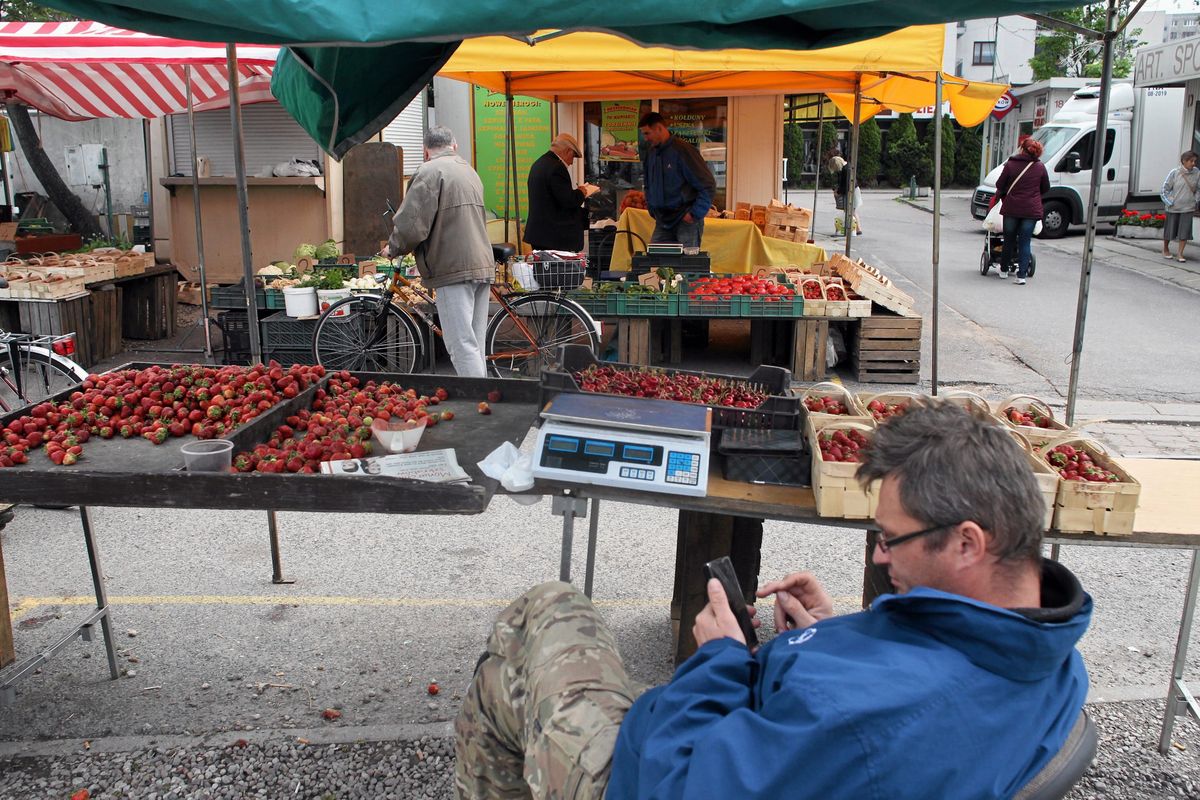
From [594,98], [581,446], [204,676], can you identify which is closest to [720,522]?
[581,446]

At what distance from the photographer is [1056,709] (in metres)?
1.78

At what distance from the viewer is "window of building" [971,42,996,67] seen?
49219 millimetres

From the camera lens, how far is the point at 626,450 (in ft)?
10.3

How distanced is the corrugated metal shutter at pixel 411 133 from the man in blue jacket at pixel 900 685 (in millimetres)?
14446

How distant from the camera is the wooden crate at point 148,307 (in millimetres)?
10922

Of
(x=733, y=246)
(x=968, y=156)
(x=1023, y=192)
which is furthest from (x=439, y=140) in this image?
(x=968, y=156)

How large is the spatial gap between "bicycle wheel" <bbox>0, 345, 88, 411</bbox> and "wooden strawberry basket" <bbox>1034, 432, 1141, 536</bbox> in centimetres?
589

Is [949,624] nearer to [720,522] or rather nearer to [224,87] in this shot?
[720,522]

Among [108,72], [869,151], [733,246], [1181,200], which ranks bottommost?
[733,246]

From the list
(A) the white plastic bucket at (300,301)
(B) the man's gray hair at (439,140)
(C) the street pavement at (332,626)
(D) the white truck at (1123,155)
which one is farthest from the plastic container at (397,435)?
(D) the white truck at (1123,155)

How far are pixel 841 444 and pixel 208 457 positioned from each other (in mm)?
2115

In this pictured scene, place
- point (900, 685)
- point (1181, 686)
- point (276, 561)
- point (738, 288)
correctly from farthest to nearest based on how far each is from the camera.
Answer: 1. point (738, 288)
2. point (276, 561)
3. point (1181, 686)
4. point (900, 685)

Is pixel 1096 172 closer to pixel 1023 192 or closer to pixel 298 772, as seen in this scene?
pixel 298 772

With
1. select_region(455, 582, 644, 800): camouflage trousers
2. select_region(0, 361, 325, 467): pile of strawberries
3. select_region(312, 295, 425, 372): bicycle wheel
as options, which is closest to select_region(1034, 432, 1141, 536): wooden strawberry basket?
select_region(455, 582, 644, 800): camouflage trousers
